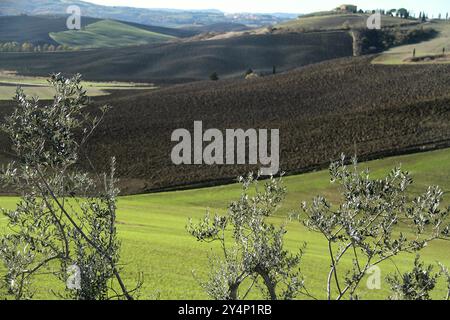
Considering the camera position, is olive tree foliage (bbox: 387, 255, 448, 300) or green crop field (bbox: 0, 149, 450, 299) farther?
green crop field (bbox: 0, 149, 450, 299)

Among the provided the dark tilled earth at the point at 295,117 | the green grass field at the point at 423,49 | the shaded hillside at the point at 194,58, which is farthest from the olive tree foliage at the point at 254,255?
the shaded hillside at the point at 194,58

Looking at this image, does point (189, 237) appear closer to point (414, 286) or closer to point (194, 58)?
point (414, 286)

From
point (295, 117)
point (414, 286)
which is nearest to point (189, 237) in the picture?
point (414, 286)

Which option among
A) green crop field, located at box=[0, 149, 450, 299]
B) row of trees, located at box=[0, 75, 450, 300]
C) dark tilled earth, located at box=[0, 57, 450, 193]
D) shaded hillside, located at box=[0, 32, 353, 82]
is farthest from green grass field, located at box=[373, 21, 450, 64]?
row of trees, located at box=[0, 75, 450, 300]

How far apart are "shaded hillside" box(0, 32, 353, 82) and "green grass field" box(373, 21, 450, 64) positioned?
20180 mm

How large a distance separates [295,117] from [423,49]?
70.5 meters

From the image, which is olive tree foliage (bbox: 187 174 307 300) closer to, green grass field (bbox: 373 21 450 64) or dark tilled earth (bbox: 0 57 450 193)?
dark tilled earth (bbox: 0 57 450 193)

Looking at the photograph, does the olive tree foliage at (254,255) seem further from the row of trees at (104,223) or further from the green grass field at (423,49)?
the green grass field at (423,49)

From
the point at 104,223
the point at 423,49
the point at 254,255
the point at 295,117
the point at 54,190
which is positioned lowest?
the point at 295,117

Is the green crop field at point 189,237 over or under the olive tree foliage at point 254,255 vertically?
under

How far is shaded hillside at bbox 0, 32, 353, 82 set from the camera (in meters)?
145

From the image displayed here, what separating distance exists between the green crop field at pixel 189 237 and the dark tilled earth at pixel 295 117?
299cm

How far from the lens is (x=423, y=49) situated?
126 meters

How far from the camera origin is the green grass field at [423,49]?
9943 cm
